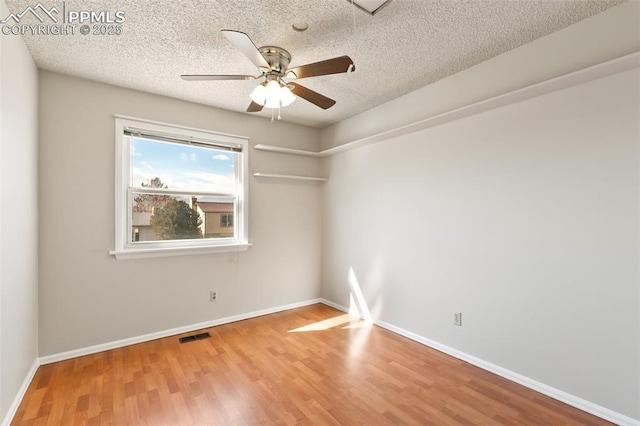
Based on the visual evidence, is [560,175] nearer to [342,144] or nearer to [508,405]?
[508,405]

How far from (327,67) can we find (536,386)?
2.82m

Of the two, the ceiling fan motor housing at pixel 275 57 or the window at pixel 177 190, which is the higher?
the ceiling fan motor housing at pixel 275 57

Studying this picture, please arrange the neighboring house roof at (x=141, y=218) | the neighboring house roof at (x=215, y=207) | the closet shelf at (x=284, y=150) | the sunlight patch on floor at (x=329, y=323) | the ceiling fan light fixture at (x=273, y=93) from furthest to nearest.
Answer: the closet shelf at (x=284, y=150), the neighboring house roof at (x=215, y=207), the sunlight patch on floor at (x=329, y=323), the neighboring house roof at (x=141, y=218), the ceiling fan light fixture at (x=273, y=93)

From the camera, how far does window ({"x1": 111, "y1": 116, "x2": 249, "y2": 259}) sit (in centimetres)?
307

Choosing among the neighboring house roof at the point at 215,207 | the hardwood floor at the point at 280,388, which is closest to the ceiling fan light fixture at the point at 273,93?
the neighboring house roof at the point at 215,207

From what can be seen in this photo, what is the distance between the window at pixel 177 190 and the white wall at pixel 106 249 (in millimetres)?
103

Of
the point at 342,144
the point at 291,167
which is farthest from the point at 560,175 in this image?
the point at 291,167

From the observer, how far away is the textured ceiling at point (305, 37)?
1.88 metres

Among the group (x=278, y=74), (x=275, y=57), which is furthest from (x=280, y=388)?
(x=275, y=57)

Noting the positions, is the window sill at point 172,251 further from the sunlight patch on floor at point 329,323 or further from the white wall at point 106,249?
the sunlight patch on floor at point 329,323

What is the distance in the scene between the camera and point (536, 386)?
225cm

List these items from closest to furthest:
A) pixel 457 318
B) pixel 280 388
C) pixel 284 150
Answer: pixel 280 388 → pixel 457 318 → pixel 284 150

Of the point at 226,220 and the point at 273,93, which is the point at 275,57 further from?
the point at 226,220

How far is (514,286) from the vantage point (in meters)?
2.41
